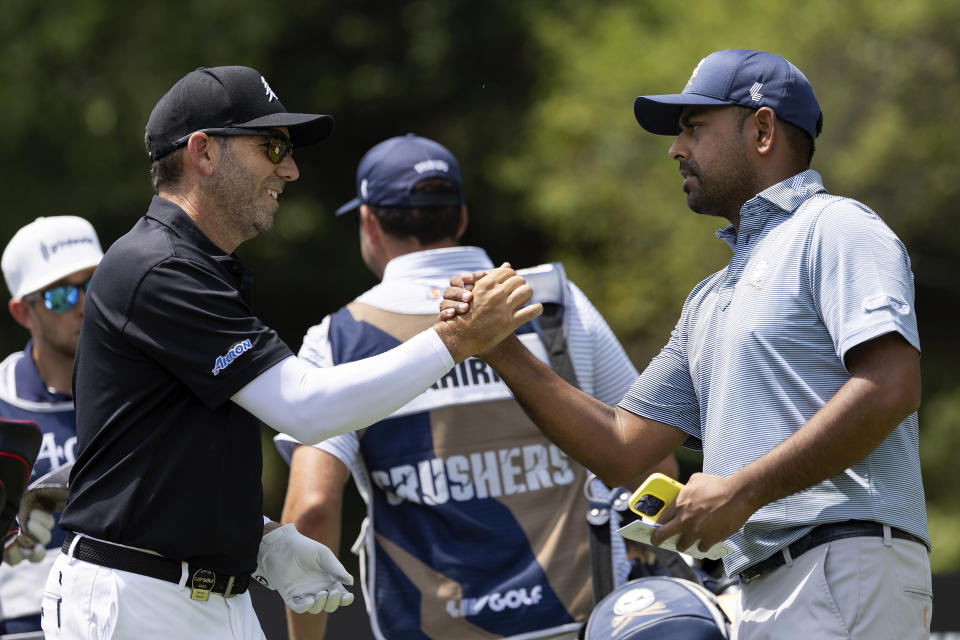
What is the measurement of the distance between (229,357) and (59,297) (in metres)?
2.15

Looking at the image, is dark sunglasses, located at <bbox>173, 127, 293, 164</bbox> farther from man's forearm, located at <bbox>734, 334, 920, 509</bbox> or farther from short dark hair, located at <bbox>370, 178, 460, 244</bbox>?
man's forearm, located at <bbox>734, 334, 920, 509</bbox>

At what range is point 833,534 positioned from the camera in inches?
114

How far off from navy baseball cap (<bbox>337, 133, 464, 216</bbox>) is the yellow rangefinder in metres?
1.75

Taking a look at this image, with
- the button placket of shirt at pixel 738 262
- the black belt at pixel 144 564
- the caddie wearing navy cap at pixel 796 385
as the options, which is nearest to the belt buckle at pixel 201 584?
the black belt at pixel 144 564

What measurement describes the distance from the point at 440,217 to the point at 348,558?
799cm

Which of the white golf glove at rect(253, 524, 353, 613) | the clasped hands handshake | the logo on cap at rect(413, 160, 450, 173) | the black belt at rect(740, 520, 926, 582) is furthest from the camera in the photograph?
the logo on cap at rect(413, 160, 450, 173)

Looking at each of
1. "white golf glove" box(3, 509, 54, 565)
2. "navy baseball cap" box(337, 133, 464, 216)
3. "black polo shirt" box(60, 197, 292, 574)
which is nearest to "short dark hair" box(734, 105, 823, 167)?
"black polo shirt" box(60, 197, 292, 574)

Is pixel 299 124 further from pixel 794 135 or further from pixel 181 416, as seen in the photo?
pixel 794 135

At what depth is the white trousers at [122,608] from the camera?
9.62 feet

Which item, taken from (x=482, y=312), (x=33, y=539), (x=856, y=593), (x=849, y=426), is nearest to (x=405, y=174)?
(x=482, y=312)

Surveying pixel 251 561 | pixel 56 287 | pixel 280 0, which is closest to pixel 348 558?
pixel 280 0

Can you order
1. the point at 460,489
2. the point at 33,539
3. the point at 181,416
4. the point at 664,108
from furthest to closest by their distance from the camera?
the point at 33,539 < the point at 460,489 < the point at 664,108 < the point at 181,416

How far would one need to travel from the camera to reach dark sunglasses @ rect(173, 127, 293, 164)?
3.20 metres

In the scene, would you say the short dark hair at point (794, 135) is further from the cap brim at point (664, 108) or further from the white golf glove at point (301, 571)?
the white golf glove at point (301, 571)
